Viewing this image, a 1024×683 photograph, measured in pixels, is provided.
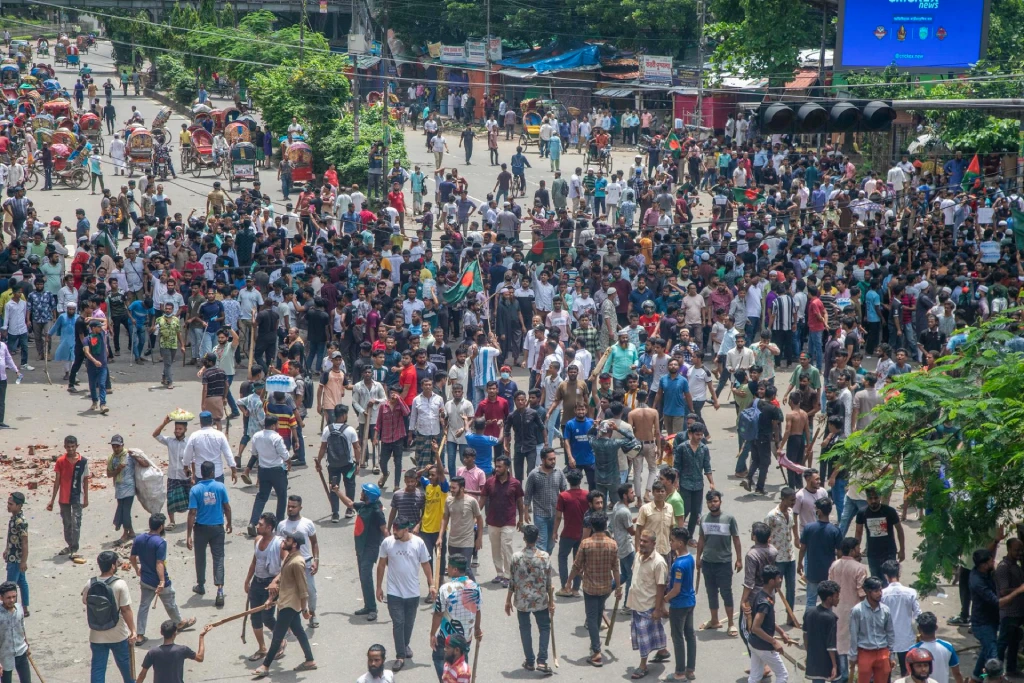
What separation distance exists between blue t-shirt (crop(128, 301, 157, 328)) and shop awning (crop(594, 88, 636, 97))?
28.9 m

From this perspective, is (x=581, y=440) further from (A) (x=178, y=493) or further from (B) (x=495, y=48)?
(B) (x=495, y=48)

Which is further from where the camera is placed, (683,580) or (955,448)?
(955,448)

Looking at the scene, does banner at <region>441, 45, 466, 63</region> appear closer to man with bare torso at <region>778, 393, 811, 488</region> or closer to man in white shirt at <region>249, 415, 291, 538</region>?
man with bare torso at <region>778, 393, 811, 488</region>

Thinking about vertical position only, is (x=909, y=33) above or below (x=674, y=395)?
above

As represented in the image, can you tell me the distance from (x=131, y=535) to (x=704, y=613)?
5.82 metres

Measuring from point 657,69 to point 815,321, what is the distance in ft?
85.8

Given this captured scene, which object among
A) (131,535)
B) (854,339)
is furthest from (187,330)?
(854,339)

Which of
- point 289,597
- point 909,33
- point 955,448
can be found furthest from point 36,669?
point 909,33

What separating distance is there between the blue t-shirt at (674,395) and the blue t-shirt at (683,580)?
5.01m

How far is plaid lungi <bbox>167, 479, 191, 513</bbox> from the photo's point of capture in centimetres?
1326

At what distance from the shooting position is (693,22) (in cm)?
5016

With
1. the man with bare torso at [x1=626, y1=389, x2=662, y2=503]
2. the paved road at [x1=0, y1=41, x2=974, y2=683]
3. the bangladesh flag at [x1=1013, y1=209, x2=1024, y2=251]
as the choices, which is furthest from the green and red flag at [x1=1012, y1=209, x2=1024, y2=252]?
the man with bare torso at [x1=626, y1=389, x2=662, y2=503]

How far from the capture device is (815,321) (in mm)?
19281

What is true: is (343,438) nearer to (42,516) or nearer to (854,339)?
(42,516)
